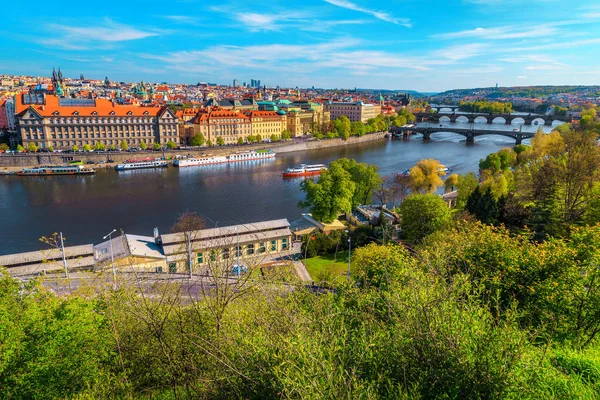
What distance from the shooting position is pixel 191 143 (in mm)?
46188

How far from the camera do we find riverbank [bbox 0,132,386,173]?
34.8 meters

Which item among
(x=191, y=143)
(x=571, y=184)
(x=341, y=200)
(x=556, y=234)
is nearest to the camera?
(x=556, y=234)

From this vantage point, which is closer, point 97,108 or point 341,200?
point 341,200

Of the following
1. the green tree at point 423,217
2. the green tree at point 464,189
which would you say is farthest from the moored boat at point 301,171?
the green tree at point 423,217

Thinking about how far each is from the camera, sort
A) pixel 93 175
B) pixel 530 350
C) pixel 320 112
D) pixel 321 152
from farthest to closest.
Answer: pixel 320 112 → pixel 321 152 → pixel 93 175 → pixel 530 350

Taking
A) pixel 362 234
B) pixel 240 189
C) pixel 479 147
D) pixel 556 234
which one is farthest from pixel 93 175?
pixel 479 147

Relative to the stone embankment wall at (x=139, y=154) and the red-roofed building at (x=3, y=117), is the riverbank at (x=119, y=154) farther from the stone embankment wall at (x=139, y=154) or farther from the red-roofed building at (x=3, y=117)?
the red-roofed building at (x=3, y=117)

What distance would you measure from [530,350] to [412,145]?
5294 centimetres

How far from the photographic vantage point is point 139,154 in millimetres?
39938

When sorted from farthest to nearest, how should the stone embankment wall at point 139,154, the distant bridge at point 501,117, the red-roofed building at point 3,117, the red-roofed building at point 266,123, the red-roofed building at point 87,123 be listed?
1. the distant bridge at point 501,117
2. the red-roofed building at point 266,123
3. the red-roofed building at point 3,117
4. the red-roofed building at point 87,123
5. the stone embankment wall at point 139,154

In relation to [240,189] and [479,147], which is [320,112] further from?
[240,189]

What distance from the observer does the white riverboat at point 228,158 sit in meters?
39.2

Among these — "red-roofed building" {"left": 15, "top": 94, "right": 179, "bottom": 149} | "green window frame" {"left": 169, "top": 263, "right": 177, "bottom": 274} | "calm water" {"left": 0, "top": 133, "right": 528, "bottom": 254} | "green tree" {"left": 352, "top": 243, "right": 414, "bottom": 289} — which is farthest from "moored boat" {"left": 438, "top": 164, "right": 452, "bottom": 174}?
"red-roofed building" {"left": 15, "top": 94, "right": 179, "bottom": 149}

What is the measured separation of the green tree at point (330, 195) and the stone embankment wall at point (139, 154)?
83.5 feet
